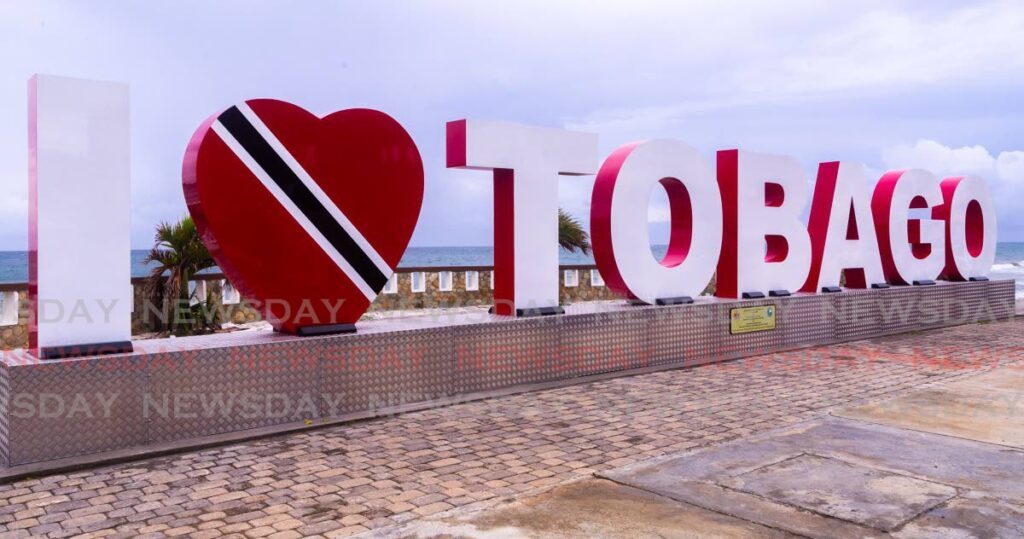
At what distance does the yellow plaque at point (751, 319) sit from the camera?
11.2 m

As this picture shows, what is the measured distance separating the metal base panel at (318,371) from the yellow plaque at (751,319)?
0.11 metres

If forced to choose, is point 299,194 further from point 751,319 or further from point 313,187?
point 751,319

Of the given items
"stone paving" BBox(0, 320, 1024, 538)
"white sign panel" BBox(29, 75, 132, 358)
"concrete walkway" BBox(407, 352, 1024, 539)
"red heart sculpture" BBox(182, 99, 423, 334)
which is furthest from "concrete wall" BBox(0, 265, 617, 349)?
"concrete walkway" BBox(407, 352, 1024, 539)

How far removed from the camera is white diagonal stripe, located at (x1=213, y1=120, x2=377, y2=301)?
682 centimetres

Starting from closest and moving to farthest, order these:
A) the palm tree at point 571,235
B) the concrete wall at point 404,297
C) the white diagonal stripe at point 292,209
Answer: the white diagonal stripe at point 292,209
the concrete wall at point 404,297
the palm tree at point 571,235

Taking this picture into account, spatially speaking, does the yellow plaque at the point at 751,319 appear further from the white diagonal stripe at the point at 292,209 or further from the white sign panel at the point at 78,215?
the white sign panel at the point at 78,215

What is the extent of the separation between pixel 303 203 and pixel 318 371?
1.49m

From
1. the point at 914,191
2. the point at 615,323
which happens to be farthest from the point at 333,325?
the point at 914,191

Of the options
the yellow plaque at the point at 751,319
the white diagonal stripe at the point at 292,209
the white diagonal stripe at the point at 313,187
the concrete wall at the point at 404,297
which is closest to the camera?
the white diagonal stripe at the point at 292,209

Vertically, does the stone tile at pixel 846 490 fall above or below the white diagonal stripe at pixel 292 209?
below

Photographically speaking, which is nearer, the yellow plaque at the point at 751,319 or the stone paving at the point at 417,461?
the stone paving at the point at 417,461

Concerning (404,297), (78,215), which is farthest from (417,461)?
(404,297)

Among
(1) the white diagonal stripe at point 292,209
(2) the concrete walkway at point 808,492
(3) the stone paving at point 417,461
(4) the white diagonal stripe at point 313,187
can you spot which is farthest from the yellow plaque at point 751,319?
(1) the white diagonal stripe at point 292,209

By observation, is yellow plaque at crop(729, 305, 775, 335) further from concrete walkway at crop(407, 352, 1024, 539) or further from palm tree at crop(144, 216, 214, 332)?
palm tree at crop(144, 216, 214, 332)
